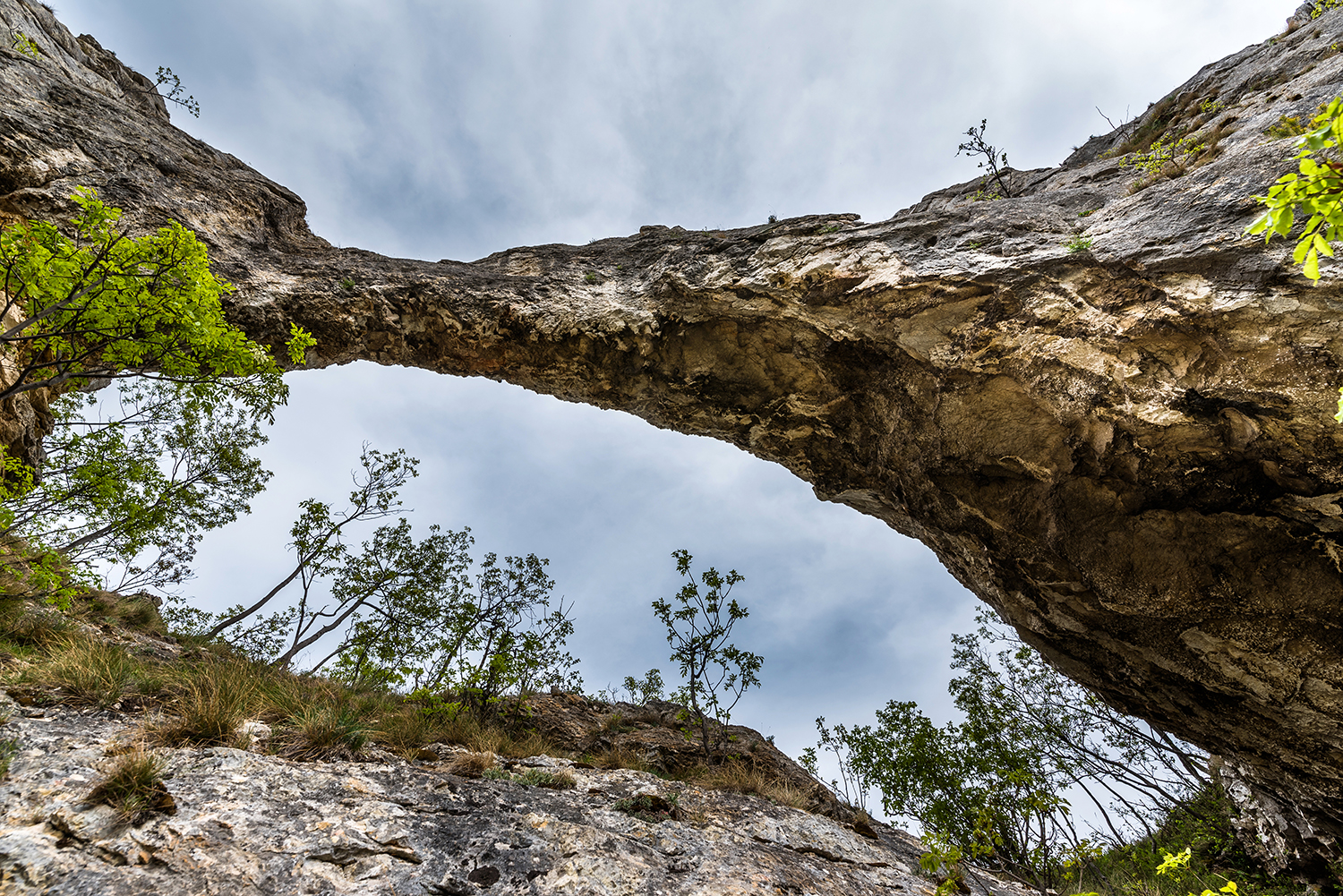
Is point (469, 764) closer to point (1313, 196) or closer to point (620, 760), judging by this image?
point (620, 760)

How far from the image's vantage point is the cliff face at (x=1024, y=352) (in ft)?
22.5

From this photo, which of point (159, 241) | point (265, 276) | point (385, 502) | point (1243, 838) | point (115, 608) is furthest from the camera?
point (385, 502)

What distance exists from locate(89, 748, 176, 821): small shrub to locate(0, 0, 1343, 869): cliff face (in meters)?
7.58

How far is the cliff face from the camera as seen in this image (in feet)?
22.5

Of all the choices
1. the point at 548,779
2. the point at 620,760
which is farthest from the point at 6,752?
the point at 620,760

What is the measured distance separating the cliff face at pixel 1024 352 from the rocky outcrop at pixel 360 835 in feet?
17.5

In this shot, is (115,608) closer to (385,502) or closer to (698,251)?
(385,502)

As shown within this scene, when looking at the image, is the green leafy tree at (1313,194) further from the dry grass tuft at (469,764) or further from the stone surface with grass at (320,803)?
the dry grass tuft at (469,764)

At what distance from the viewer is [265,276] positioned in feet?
34.0

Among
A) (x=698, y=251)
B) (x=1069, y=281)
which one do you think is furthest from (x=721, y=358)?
(x=1069, y=281)

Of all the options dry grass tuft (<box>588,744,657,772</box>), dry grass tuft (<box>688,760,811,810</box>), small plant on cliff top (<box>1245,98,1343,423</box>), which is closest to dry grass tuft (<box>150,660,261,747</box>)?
dry grass tuft (<box>588,744,657,772</box>)

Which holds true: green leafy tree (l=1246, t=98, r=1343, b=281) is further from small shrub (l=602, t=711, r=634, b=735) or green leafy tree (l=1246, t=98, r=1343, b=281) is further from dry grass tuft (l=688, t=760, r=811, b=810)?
small shrub (l=602, t=711, r=634, b=735)

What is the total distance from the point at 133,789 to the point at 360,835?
6.37 ft

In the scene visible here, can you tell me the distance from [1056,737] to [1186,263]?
17142 millimetres
